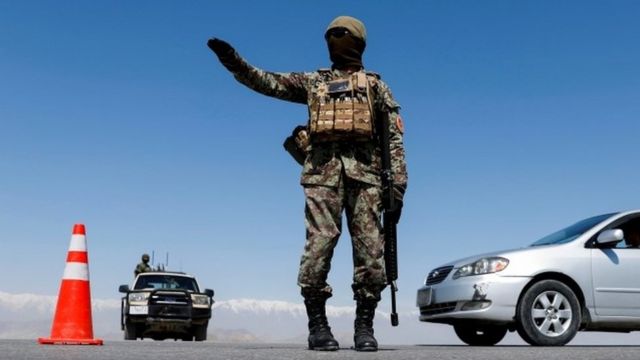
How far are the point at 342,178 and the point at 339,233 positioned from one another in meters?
0.38

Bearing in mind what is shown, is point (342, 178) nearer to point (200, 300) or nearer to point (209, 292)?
point (200, 300)

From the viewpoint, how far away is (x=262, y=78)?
5969mm

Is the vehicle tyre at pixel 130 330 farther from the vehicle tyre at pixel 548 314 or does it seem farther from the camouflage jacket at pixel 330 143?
the camouflage jacket at pixel 330 143

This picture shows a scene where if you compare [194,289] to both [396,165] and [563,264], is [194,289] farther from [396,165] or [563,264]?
[396,165]

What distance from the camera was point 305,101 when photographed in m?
6.17

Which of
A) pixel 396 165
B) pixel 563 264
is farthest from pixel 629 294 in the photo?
pixel 396 165

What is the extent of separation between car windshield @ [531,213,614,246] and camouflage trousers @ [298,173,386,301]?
4.30 meters

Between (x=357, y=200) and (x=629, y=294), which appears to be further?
(x=629, y=294)

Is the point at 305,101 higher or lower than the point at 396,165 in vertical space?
higher

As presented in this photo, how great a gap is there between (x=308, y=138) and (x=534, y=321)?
4.25m

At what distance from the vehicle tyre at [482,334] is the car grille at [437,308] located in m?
0.51

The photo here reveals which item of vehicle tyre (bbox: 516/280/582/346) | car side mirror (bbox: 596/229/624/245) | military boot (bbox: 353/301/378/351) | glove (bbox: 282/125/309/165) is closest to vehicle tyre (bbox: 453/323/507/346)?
vehicle tyre (bbox: 516/280/582/346)

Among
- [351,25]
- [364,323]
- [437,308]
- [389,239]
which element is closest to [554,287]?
[437,308]

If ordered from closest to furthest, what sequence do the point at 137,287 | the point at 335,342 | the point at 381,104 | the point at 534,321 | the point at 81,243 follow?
the point at 335,342
the point at 381,104
the point at 81,243
the point at 534,321
the point at 137,287
